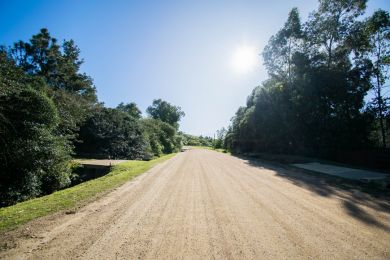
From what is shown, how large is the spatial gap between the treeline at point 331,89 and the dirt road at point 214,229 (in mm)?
17089

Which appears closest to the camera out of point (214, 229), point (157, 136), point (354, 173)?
point (214, 229)

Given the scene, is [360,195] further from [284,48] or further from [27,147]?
[284,48]

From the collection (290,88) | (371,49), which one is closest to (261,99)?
(290,88)

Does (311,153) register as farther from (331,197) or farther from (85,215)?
(85,215)

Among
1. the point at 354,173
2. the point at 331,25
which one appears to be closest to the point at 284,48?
the point at 331,25

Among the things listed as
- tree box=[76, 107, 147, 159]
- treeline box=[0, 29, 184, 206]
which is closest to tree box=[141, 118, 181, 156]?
tree box=[76, 107, 147, 159]

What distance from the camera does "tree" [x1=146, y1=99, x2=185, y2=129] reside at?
8281 centimetres

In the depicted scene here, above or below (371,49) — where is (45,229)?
below

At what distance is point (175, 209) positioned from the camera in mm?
6469

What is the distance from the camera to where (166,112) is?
82.9 m

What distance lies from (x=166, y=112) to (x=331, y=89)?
212ft

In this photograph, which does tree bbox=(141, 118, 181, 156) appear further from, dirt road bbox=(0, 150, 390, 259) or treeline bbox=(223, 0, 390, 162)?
dirt road bbox=(0, 150, 390, 259)

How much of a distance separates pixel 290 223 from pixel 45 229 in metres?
5.38

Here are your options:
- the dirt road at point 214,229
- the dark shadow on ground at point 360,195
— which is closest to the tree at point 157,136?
the dark shadow on ground at point 360,195
